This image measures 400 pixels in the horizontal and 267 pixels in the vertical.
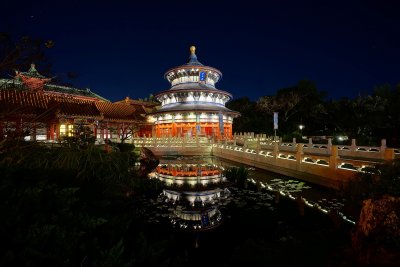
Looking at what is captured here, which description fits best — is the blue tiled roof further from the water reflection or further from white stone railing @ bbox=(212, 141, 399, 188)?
the water reflection

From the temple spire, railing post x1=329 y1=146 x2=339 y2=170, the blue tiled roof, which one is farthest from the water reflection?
the temple spire

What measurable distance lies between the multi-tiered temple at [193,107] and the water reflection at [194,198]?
1952 centimetres

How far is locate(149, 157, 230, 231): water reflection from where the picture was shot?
721 centimetres

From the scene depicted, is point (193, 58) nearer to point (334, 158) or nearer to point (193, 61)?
point (193, 61)

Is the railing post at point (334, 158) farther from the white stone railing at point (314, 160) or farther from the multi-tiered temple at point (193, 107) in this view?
the multi-tiered temple at point (193, 107)

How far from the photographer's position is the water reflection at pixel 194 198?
7207 millimetres

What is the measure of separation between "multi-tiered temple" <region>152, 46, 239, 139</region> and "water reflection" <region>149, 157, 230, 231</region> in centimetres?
1952

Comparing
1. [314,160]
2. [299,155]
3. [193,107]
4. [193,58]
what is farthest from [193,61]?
[314,160]

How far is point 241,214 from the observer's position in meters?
7.87

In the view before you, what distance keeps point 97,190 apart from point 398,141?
3131cm

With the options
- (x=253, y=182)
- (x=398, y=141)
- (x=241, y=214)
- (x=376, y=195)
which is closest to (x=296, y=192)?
(x=253, y=182)

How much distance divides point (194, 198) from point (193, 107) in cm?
2685

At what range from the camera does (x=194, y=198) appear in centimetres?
968

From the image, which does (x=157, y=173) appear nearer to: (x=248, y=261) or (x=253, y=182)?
(x=253, y=182)
